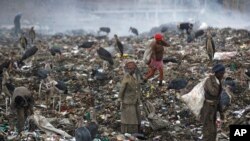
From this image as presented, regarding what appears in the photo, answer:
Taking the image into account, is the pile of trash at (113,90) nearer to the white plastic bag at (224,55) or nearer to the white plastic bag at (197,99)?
the white plastic bag at (224,55)

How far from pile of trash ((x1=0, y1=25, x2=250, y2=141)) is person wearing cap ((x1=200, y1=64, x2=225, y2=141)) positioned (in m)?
1.11

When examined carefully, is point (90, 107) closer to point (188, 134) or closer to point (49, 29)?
point (188, 134)

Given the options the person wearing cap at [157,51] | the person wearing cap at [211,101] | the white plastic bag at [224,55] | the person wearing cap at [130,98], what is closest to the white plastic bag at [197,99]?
the person wearing cap at [211,101]

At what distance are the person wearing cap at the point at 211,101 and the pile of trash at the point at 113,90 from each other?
1105mm

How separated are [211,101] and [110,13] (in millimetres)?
28123

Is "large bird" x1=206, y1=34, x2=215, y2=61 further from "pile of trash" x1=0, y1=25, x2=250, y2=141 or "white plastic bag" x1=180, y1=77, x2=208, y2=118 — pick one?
"white plastic bag" x1=180, y1=77, x2=208, y2=118

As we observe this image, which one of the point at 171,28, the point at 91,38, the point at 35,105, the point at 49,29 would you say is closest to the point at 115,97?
the point at 35,105

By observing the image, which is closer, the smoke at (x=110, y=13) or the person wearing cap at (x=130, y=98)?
the person wearing cap at (x=130, y=98)

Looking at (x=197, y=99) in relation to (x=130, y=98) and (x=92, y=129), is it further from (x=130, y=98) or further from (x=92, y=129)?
(x=92, y=129)

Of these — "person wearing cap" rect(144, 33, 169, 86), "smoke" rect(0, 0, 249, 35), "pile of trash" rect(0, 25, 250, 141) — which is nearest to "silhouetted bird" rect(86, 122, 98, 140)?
"pile of trash" rect(0, 25, 250, 141)

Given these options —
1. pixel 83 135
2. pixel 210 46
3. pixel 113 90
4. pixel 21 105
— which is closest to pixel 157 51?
pixel 113 90

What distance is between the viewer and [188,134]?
840 cm

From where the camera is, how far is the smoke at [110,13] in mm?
30406

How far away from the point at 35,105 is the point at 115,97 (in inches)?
74.0
